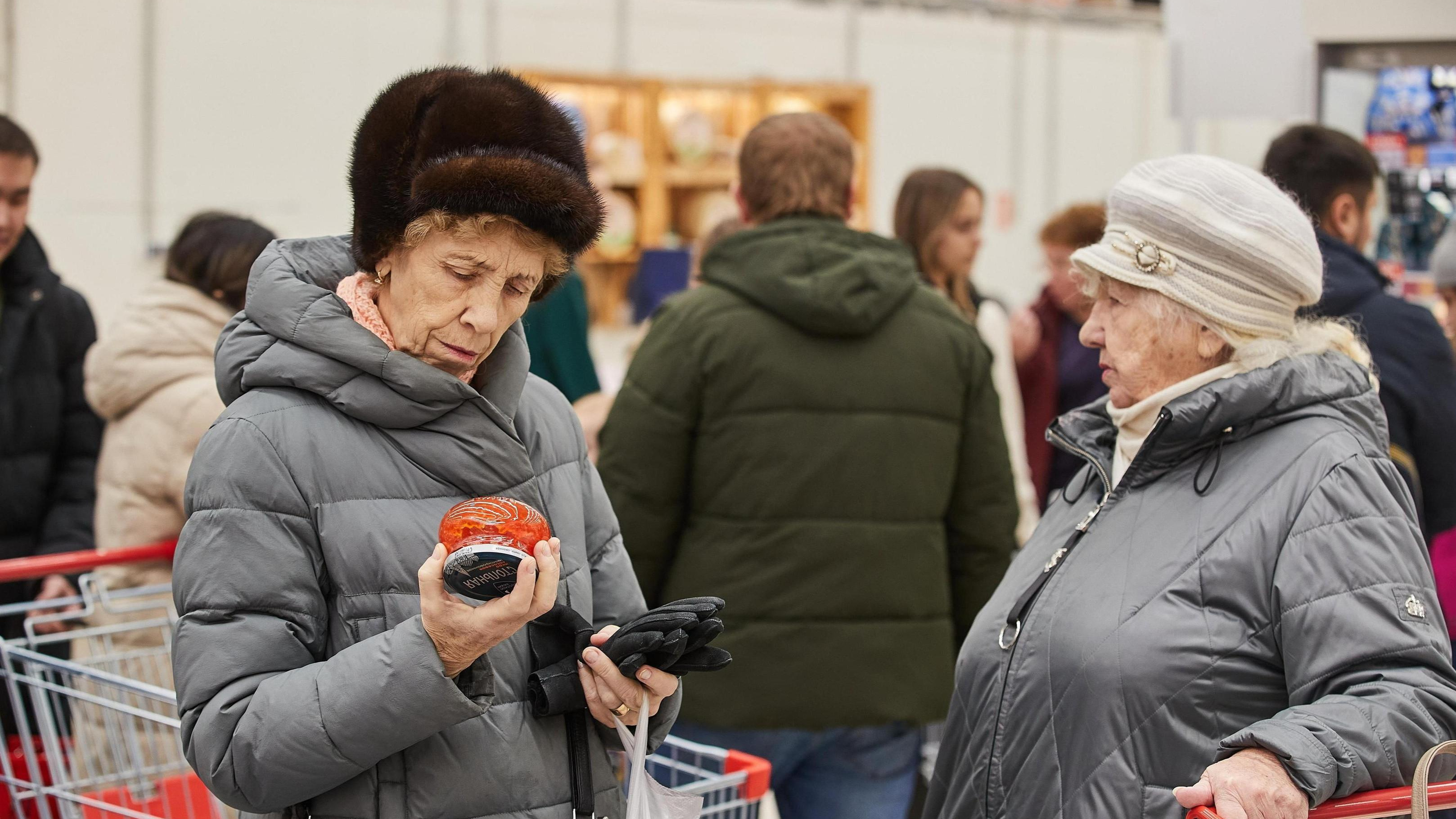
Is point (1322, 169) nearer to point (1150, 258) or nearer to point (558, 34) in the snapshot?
point (1150, 258)

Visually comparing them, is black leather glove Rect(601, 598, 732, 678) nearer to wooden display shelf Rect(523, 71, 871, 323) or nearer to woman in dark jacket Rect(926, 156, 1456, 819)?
woman in dark jacket Rect(926, 156, 1456, 819)

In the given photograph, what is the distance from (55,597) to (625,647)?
2068 millimetres

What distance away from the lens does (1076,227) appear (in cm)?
464

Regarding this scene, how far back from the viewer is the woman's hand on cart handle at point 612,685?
168cm

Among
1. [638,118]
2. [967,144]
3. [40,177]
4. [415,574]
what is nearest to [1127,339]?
[415,574]

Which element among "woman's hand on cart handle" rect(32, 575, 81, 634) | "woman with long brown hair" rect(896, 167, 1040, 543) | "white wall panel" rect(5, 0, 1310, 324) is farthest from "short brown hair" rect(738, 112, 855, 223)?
"white wall panel" rect(5, 0, 1310, 324)

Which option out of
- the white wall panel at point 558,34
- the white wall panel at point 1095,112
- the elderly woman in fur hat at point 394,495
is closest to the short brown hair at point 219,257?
the elderly woman in fur hat at point 394,495

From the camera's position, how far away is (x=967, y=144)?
10.7 m

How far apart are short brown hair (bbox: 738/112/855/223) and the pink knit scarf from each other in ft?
4.46

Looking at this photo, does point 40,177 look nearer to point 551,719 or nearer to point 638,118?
point 638,118

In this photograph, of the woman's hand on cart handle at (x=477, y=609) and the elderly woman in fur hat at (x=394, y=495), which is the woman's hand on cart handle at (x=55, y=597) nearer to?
the elderly woman in fur hat at (x=394, y=495)

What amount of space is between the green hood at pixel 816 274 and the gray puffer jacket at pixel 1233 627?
2.96 ft

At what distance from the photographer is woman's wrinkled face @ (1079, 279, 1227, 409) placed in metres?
2.02

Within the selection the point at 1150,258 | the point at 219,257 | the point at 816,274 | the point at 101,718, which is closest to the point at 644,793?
the point at 1150,258
